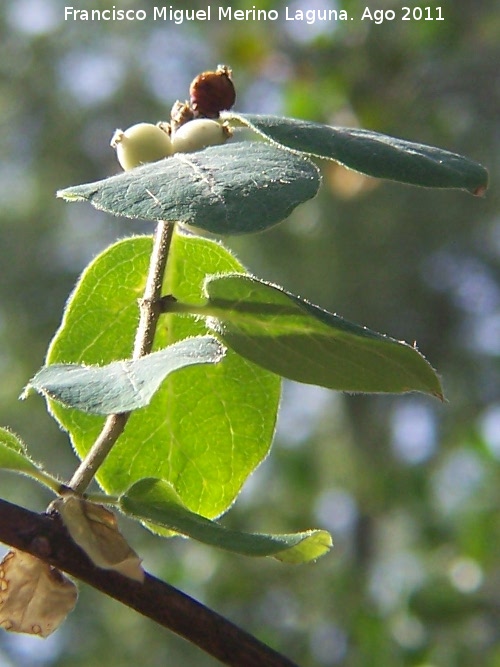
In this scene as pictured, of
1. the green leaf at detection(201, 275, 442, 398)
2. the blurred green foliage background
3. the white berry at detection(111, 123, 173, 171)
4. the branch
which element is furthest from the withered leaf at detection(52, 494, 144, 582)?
the blurred green foliage background

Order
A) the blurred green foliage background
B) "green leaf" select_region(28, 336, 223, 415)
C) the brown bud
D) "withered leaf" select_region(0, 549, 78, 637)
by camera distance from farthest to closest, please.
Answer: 1. the blurred green foliage background
2. the brown bud
3. "withered leaf" select_region(0, 549, 78, 637)
4. "green leaf" select_region(28, 336, 223, 415)

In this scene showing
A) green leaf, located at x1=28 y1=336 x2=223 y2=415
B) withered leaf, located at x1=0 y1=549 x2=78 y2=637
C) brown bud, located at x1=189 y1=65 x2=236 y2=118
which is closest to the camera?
green leaf, located at x1=28 y1=336 x2=223 y2=415

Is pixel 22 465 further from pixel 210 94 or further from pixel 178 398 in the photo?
pixel 210 94

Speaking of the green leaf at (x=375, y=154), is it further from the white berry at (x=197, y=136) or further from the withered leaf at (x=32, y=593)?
the withered leaf at (x=32, y=593)

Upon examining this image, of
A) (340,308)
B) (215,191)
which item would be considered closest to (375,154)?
(215,191)

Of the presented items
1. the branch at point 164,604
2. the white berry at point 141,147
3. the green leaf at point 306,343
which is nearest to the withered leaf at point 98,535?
the branch at point 164,604

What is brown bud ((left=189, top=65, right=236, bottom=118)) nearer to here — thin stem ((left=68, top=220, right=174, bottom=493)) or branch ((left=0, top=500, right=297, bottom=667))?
thin stem ((left=68, top=220, right=174, bottom=493))
